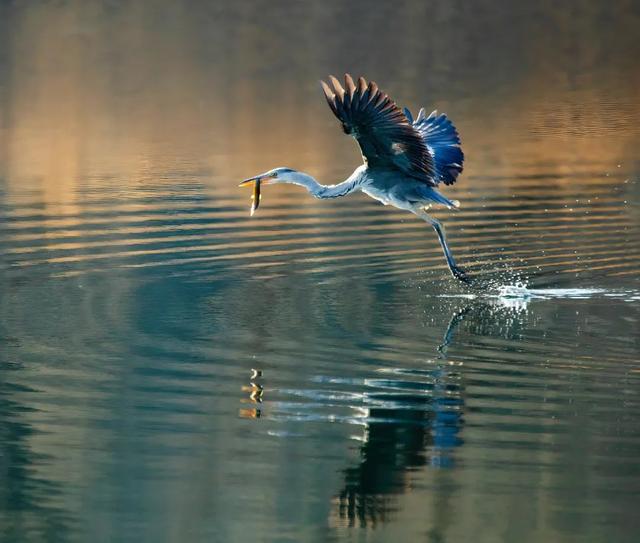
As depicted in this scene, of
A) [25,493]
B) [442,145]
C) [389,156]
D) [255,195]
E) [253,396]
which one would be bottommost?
[25,493]

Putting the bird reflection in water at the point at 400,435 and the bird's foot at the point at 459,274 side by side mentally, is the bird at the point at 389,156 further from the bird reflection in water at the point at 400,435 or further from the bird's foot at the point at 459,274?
the bird reflection in water at the point at 400,435

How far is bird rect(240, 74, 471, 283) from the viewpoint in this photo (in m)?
12.6

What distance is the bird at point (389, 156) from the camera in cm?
1262

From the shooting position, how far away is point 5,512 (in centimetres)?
831

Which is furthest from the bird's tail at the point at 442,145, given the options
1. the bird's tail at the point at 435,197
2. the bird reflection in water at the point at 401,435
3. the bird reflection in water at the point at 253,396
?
the bird reflection in water at the point at 253,396

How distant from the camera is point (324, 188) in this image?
14438 mm

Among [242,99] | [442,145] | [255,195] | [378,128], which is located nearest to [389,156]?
[378,128]

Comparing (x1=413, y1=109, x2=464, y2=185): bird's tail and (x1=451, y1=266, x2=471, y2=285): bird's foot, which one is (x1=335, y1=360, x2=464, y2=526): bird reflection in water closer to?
(x1=451, y1=266, x2=471, y2=285): bird's foot

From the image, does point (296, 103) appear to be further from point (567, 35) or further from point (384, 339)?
point (384, 339)

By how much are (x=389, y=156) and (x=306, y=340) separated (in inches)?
93.3

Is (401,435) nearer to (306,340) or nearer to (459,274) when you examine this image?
(306,340)

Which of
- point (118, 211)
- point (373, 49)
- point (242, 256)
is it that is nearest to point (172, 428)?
point (242, 256)

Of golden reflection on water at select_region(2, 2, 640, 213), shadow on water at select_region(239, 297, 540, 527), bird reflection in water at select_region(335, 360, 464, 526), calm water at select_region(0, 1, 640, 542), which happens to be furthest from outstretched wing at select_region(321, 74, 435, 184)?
golden reflection on water at select_region(2, 2, 640, 213)

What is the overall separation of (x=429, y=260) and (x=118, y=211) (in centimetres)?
443
